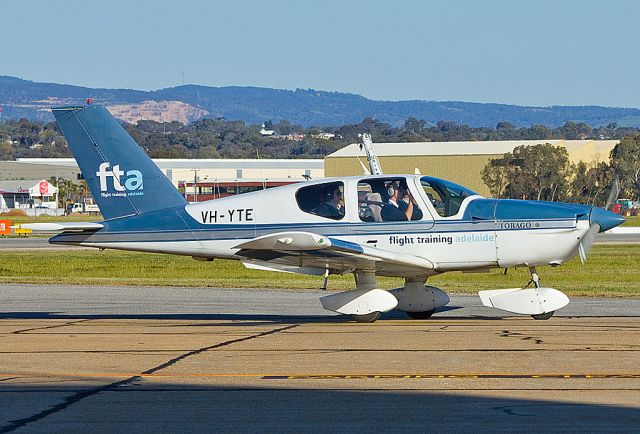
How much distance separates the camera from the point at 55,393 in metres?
9.29

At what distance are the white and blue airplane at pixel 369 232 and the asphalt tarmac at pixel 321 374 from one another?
491 mm

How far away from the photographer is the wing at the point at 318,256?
14273 mm

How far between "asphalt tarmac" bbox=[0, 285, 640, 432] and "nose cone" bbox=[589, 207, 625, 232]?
4.26ft

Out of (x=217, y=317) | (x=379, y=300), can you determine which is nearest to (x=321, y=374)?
(x=379, y=300)

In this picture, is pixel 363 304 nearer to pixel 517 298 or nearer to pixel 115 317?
pixel 517 298

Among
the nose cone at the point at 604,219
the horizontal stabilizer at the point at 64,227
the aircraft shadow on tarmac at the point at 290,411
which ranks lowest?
the aircraft shadow on tarmac at the point at 290,411

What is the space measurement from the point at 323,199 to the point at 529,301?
3189mm

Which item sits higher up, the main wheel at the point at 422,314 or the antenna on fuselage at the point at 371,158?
the antenna on fuselage at the point at 371,158

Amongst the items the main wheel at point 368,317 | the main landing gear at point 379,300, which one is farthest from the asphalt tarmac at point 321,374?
the main landing gear at point 379,300

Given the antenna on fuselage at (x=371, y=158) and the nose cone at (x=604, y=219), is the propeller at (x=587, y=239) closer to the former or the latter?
the nose cone at (x=604, y=219)

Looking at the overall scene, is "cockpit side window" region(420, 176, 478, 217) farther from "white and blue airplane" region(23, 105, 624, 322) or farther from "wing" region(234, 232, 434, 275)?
"wing" region(234, 232, 434, 275)

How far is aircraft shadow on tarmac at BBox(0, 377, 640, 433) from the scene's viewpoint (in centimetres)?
786

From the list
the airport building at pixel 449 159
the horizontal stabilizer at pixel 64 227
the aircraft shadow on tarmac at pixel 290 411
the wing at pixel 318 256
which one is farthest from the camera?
the airport building at pixel 449 159

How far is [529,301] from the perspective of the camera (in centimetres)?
1491
